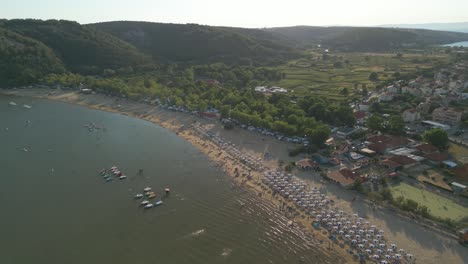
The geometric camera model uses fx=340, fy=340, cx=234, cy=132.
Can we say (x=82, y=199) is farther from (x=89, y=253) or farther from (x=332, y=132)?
(x=332, y=132)

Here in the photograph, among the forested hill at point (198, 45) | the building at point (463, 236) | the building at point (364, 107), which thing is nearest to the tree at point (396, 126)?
the building at point (364, 107)

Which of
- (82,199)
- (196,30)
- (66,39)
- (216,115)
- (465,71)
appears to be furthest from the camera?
(196,30)

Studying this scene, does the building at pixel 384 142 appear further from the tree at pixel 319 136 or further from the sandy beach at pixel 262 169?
the sandy beach at pixel 262 169

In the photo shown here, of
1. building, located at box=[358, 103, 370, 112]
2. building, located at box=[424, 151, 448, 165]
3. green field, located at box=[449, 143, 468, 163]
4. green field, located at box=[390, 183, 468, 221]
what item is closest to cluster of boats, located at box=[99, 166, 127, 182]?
green field, located at box=[390, 183, 468, 221]

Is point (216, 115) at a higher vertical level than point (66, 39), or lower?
lower

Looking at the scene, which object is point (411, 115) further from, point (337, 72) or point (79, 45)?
point (79, 45)

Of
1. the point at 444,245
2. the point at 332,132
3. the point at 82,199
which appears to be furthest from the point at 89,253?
the point at 332,132
